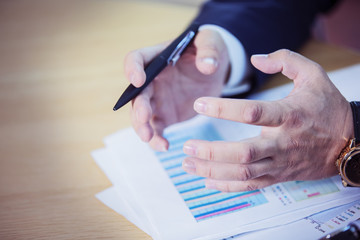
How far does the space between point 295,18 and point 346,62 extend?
0.55ft

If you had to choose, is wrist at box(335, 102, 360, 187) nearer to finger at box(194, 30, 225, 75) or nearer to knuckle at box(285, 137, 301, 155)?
knuckle at box(285, 137, 301, 155)

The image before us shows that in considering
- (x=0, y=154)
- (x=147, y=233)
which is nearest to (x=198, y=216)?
(x=147, y=233)

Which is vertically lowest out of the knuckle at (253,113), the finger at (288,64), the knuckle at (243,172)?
the knuckle at (243,172)

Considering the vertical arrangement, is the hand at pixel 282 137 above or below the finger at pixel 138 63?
below

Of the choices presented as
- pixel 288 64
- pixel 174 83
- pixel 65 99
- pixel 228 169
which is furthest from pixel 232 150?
pixel 65 99

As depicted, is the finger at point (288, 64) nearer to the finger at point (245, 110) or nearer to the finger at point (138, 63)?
the finger at point (245, 110)

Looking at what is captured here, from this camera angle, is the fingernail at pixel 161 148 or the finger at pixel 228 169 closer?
the finger at pixel 228 169

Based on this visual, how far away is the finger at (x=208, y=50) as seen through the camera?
24.9 inches

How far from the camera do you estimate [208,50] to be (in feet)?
2.13

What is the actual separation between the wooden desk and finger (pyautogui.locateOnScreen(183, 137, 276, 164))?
15 centimetres

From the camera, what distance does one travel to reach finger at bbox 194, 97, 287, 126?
489 millimetres

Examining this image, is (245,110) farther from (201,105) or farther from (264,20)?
(264,20)

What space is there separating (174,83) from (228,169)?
0.86 ft

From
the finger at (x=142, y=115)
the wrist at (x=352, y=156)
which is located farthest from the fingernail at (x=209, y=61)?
the wrist at (x=352, y=156)
